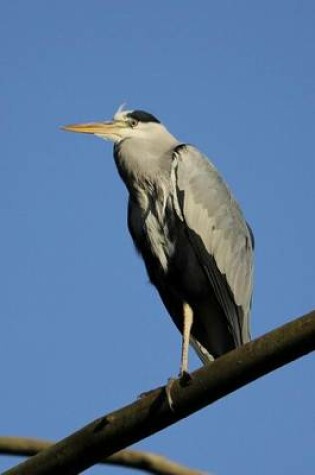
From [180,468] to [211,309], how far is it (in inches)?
139

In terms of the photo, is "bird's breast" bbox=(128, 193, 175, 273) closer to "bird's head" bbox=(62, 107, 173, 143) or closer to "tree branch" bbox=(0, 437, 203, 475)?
"bird's head" bbox=(62, 107, 173, 143)

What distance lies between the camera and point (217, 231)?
16.1 feet

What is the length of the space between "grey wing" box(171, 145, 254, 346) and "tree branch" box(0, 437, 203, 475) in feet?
9.99

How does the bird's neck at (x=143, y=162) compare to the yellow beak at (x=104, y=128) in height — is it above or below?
below

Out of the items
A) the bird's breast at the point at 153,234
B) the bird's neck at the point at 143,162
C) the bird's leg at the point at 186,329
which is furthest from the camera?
the bird's neck at the point at 143,162

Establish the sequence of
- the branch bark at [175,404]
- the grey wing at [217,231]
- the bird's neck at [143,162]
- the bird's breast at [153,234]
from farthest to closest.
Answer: the bird's neck at [143,162] < the bird's breast at [153,234] < the grey wing at [217,231] < the branch bark at [175,404]

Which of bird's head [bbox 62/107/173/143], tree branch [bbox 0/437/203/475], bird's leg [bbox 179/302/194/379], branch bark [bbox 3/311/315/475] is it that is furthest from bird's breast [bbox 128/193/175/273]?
tree branch [bbox 0/437/203/475]

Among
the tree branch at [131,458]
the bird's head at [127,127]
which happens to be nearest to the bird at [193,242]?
the bird's head at [127,127]

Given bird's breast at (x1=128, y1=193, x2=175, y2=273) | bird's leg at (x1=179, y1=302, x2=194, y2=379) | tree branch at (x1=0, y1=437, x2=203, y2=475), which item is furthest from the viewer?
bird's breast at (x1=128, y1=193, x2=175, y2=273)

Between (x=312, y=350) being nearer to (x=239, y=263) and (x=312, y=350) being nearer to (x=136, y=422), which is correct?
(x=136, y=422)

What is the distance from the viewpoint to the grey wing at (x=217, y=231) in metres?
4.63

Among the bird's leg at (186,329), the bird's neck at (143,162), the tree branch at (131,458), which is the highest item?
the bird's neck at (143,162)

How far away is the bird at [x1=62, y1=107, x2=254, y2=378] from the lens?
4.68m

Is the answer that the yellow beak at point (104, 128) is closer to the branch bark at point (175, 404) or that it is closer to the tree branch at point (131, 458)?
the branch bark at point (175, 404)
